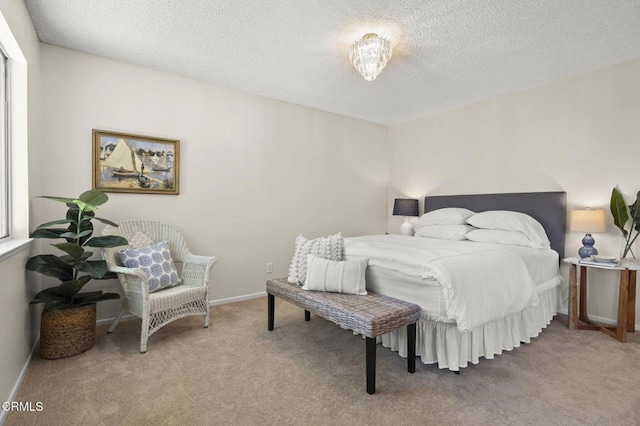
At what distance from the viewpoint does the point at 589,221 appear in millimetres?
2791

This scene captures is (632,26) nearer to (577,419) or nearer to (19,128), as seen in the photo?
(577,419)

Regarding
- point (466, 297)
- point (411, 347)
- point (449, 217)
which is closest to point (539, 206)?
point (449, 217)

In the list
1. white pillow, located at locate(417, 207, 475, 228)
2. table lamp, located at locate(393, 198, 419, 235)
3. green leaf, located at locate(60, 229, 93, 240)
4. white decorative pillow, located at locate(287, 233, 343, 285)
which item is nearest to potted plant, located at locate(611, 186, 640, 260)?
white pillow, located at locate(417, 207, 475, 228)

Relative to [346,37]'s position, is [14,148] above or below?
below

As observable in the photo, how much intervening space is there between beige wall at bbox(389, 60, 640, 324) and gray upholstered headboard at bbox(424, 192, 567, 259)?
96 millimetres

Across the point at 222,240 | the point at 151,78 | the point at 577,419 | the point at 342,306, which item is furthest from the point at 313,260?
the point at 151,78

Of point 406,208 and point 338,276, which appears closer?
point 338,276

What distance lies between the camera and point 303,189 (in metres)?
4.19

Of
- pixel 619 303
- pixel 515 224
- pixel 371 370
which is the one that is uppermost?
pixel 515 224

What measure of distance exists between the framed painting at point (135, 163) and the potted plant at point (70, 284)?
26.0 inches

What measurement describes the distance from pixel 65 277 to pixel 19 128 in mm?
1061

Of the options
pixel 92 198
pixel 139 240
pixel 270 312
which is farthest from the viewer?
pixel 139 240

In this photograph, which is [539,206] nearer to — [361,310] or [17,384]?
[361,310]

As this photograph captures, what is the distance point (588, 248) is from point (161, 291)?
3.79 m
